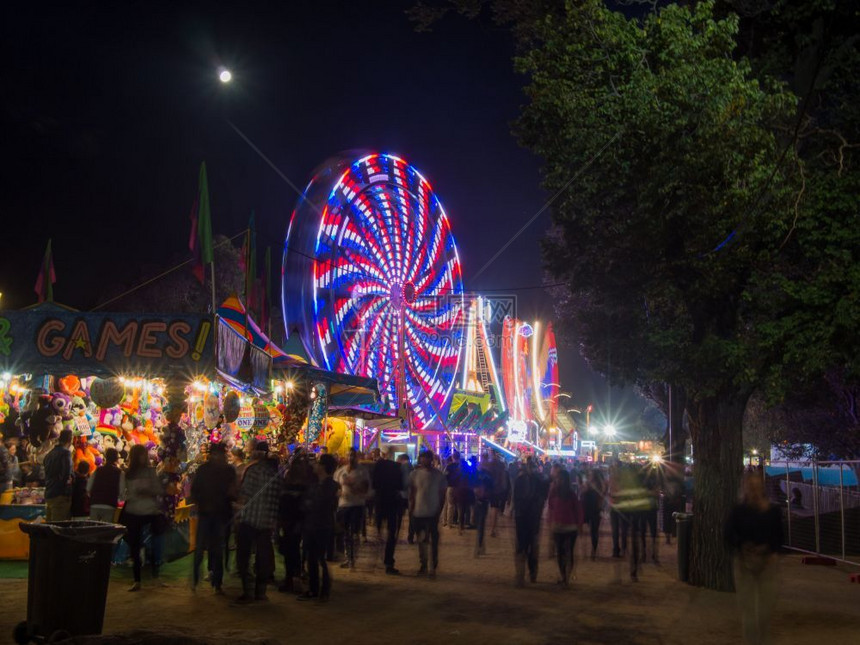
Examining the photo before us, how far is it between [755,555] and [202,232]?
9.46 meters

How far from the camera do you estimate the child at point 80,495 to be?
35.7 ft

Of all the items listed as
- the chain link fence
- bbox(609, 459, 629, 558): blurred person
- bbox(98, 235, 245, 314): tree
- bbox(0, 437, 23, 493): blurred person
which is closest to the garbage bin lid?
bbox(0, 437, 23, 493): blurred person

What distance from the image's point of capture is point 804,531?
1700 centimetres

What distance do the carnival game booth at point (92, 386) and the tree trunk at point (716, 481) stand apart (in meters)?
6.72

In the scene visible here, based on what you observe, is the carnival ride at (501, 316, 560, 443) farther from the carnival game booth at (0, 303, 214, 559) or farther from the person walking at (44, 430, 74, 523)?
the person walking at (44, 430, 74, 523)

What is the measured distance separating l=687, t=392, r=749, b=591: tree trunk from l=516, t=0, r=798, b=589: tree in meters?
0.02

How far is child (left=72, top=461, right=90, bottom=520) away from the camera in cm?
1087

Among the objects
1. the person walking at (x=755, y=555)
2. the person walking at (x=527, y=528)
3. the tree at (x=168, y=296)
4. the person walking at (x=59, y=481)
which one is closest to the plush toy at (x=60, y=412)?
the person walking at (x=59, y=481)

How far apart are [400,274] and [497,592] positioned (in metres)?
21.3

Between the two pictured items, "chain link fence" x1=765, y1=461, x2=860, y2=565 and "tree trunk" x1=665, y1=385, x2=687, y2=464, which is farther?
"tree trunk" x1=665, y1=385, x2=687, y2=464

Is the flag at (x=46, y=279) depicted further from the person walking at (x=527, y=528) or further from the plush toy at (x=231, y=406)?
the person walking at (x=527, y=528)

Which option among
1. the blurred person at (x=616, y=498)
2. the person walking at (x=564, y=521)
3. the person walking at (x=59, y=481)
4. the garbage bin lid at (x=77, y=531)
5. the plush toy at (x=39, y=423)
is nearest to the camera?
the garbage bin lid at (x=77, y=531)

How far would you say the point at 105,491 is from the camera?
1017 centimetres

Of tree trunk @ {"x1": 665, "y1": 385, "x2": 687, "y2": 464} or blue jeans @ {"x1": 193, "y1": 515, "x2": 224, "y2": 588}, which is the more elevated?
tree trunk @ {"x1": 665, "y1": 385, "x2": 687, "y2": 464}
